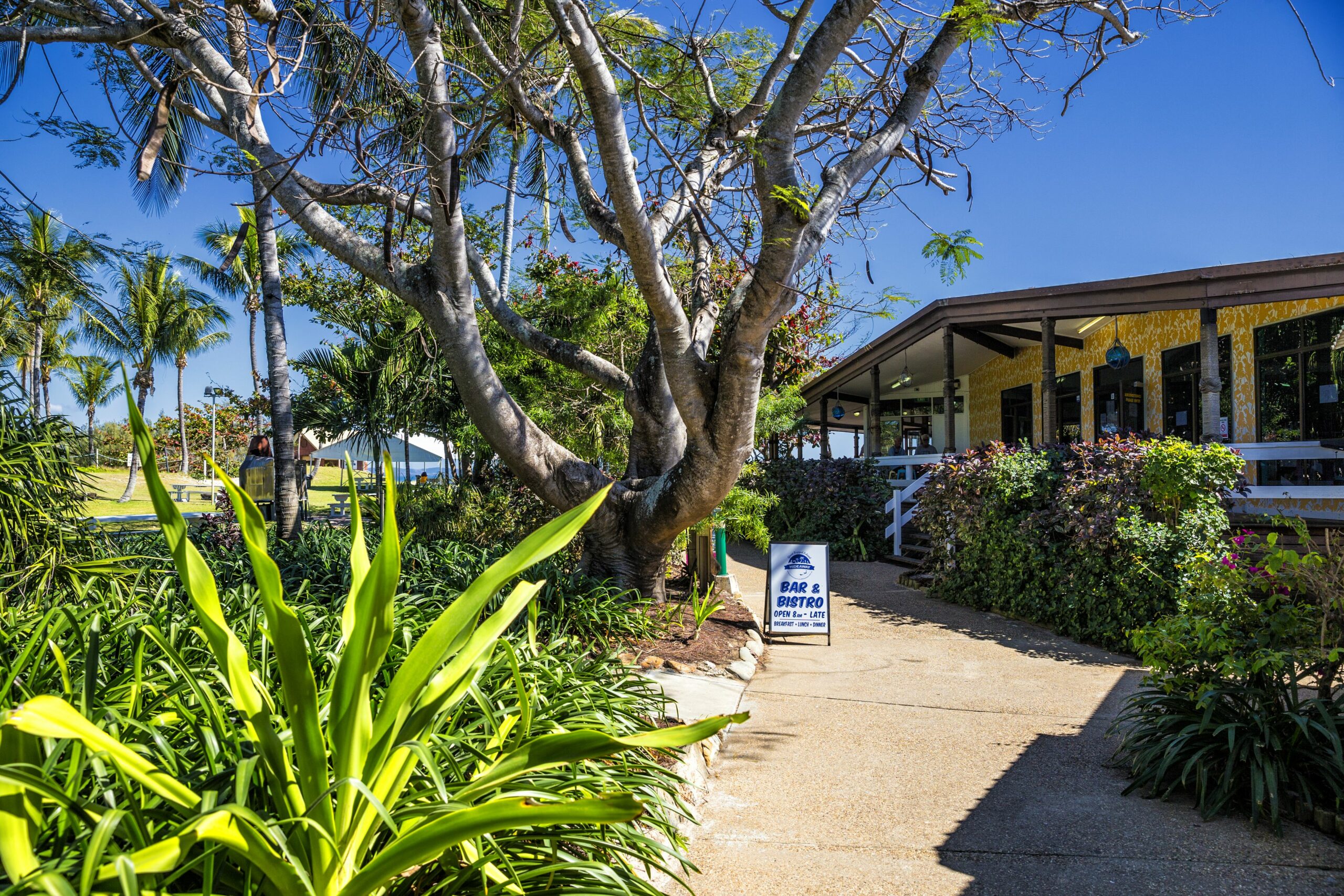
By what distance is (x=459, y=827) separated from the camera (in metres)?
1.81

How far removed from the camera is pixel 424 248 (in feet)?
44.4

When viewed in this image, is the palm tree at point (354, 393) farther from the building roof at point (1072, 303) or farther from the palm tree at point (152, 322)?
the palm tree at point (152, 322)

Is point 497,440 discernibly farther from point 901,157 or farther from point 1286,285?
point 1286,285

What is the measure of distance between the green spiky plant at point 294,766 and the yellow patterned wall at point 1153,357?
10.7m

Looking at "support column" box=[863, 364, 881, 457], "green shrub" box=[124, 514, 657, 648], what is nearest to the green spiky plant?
"green shrub" box=[124, 514, 657, 648]

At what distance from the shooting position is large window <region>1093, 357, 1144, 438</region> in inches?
550

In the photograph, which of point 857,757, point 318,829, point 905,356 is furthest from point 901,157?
point 905,356

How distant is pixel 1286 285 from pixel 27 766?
12.1 meters

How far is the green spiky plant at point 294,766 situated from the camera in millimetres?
1646

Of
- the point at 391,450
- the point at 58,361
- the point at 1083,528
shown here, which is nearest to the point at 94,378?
the point at 58,361

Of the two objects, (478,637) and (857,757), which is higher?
(478,637)

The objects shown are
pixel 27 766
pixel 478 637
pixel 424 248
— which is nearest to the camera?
pixel 27 766

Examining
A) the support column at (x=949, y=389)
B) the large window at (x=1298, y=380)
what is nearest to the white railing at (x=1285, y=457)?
the large window at (x=1298, y=380)

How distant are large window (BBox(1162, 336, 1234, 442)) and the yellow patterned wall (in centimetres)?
8
